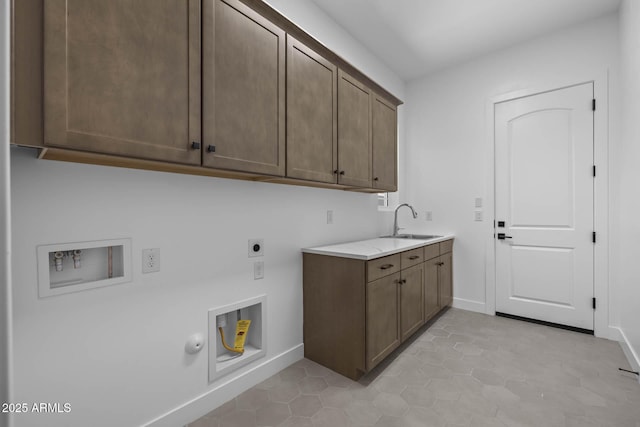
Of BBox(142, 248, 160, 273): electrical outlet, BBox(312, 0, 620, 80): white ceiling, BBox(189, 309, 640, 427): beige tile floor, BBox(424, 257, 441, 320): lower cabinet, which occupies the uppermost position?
BBox(312, 0, 620, 80): white ceiling

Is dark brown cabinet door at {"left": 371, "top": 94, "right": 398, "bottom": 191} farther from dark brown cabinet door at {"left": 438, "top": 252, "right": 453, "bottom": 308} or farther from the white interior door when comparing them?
the white interior door

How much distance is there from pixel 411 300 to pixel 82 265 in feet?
7.31

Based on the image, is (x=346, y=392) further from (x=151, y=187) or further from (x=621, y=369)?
(x=621, y=369)

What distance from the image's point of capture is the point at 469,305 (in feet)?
11.0

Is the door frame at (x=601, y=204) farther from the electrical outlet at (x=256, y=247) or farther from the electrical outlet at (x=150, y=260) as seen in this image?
the electrical outlet at (x=150, y=260)

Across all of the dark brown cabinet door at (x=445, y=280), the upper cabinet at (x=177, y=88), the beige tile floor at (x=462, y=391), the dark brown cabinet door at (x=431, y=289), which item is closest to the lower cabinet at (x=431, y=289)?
the dark brown cabinet door at (x=431, y=289)

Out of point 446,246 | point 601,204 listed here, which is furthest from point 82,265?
point 601,204

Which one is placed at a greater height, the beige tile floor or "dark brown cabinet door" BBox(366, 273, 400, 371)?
"dark brown cabinet door" BBox(366, 273, 400, 371)

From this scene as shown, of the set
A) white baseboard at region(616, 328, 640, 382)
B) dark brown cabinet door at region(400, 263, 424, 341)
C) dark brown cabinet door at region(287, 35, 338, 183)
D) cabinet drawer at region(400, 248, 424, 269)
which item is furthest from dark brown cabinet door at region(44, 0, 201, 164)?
white baseboard at region(616, 328, 640, 382)

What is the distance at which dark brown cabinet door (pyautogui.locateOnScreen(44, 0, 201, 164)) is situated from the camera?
937mm

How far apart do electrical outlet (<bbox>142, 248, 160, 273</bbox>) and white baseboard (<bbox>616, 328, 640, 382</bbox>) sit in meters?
3.09

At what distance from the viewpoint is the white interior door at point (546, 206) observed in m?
2.72

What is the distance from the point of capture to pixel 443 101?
3.60 meters

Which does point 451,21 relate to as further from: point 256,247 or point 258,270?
point 258,270
